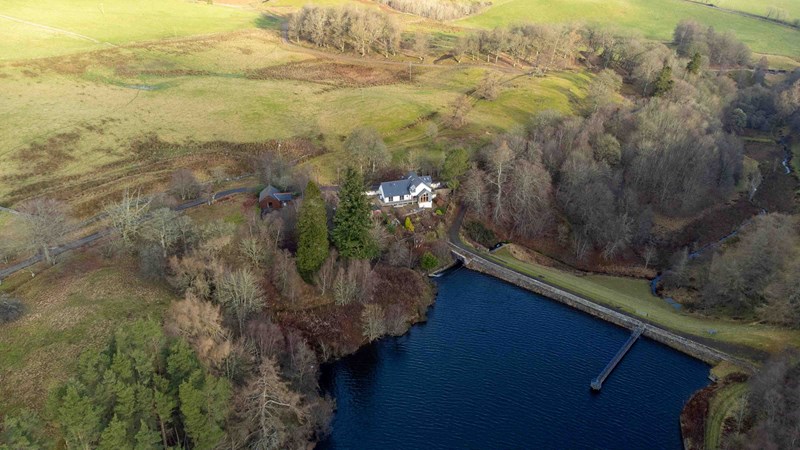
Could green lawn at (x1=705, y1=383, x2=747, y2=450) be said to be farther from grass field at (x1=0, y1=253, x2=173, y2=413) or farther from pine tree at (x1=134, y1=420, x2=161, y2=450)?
grass field at (x1=0, y1=253, x2=173, y2=413)

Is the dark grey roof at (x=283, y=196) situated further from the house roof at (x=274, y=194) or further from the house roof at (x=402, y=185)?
the house roof at (x=402, y=185)

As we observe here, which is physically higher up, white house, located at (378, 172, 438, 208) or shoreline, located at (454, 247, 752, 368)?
white house, located at (378, 172, 438, 208)

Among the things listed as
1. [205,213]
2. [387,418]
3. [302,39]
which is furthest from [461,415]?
[302,39]

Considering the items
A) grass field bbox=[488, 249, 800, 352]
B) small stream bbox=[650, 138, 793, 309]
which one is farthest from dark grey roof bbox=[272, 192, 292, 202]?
small stream bbox=[650, 138, 793, 309]

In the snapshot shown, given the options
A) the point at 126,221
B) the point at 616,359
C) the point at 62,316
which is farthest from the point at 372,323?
the point at 126,221

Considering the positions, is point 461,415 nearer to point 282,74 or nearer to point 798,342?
point 798,342

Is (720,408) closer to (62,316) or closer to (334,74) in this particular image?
(62,316)
